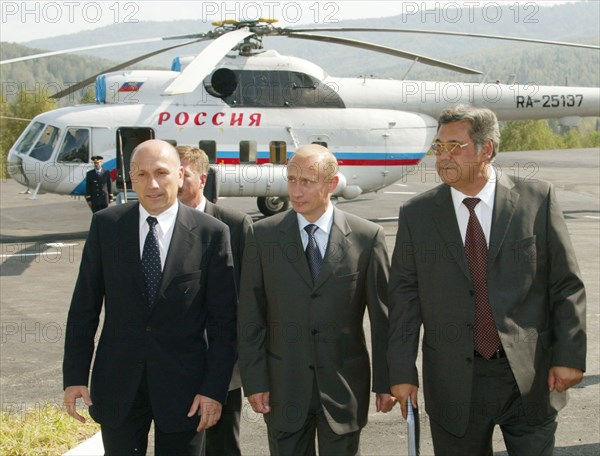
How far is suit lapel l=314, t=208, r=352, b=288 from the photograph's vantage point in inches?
164

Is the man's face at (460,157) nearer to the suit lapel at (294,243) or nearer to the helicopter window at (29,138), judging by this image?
the suit lapel at (294,243)

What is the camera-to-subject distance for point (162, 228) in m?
4.13

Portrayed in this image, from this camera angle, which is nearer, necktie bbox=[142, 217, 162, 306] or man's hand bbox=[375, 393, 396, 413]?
necktie bbox=[142, 217, 162, 306]

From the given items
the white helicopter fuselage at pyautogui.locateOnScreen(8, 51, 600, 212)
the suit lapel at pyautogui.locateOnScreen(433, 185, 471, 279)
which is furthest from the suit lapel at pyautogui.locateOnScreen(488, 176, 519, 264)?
the white helicopter fuselage at pyautogui.locateOnScreen(8, 51, 600, 212)

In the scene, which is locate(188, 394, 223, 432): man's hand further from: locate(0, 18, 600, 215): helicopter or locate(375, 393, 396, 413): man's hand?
locate(0, 18, 600, 215): helicopter

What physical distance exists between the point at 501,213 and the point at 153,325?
5.70ft

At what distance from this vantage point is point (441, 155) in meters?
4.02

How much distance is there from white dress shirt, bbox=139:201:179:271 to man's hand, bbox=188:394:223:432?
664 millimetres

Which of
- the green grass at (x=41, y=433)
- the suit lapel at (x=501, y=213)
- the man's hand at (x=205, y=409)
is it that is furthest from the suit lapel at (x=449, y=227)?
the green grass at (x=41, y=433)

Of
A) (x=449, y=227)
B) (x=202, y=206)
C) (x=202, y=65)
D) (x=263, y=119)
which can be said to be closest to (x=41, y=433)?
(x=202, y=206)

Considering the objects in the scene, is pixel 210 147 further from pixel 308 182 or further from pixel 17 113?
pixel 17 113

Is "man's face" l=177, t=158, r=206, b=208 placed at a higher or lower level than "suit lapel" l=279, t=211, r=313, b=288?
higher

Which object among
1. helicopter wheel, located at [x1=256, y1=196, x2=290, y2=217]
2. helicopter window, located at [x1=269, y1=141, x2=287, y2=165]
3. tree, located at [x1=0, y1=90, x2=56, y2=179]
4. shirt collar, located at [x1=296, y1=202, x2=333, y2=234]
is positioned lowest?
tree, located at [x1=0, y1=90, x2=56, y2=179]

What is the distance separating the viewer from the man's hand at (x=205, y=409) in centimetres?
397
